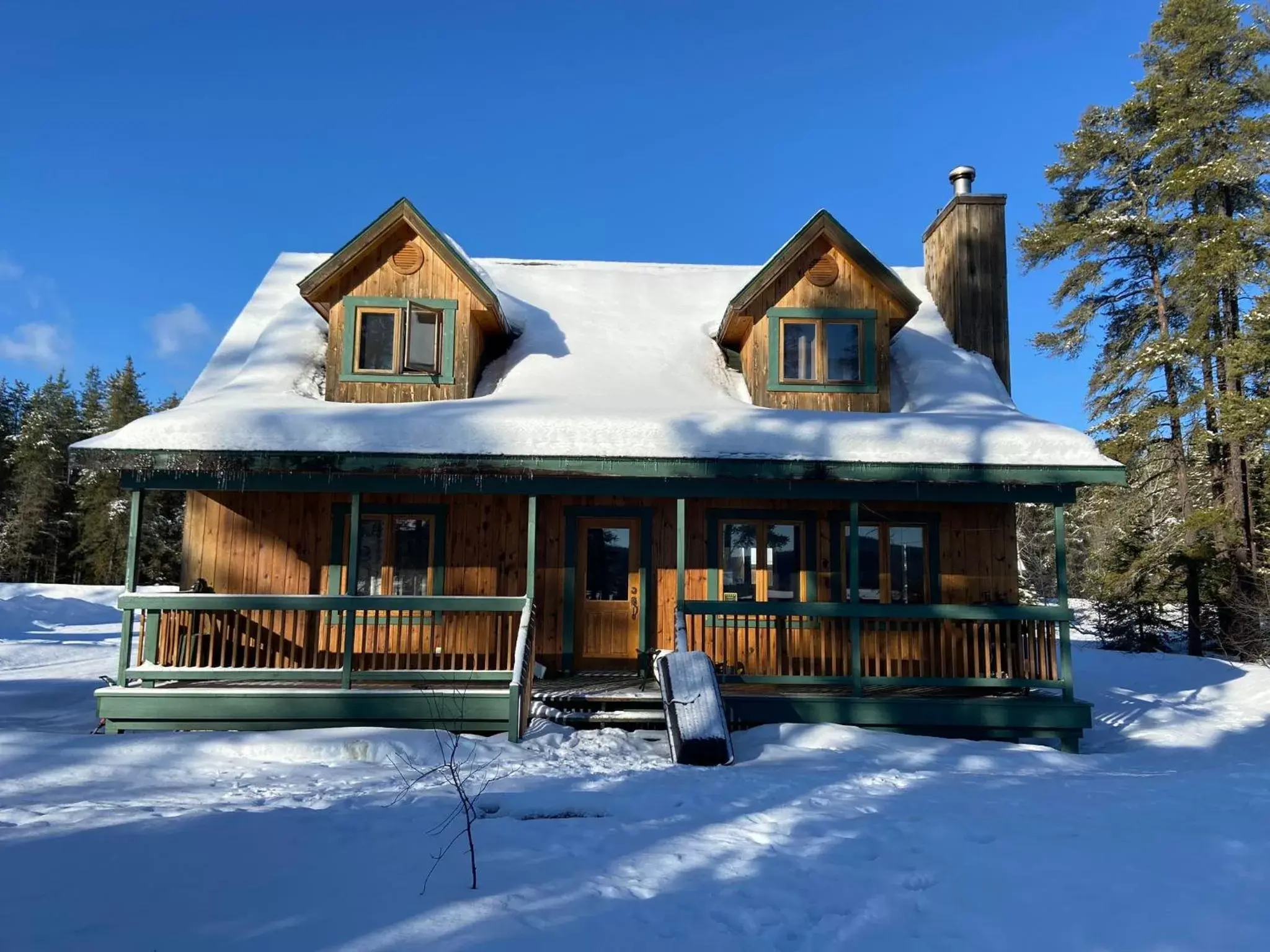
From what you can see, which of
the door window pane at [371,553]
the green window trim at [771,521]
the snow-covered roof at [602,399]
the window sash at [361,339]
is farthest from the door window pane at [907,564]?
the window sash at [361,339]

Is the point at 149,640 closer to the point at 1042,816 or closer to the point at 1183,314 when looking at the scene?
the point at 1042,816

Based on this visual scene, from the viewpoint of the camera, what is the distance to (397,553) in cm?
1175

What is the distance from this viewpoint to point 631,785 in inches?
261

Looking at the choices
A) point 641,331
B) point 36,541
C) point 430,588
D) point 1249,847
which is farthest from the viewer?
point 36,541

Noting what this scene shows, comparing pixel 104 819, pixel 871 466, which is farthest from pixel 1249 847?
pixel 104 819

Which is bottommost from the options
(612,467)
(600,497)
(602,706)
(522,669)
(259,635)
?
(602,706)

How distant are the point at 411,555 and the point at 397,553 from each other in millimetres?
189

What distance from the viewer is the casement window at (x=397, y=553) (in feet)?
38.3

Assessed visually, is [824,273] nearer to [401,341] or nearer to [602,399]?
[602,399]

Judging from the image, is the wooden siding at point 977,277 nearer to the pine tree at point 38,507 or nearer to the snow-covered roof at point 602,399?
the snow-covered roof at point 602,399

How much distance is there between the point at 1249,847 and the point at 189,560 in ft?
39.1

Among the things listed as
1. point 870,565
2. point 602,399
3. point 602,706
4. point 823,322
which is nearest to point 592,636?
point 602,706

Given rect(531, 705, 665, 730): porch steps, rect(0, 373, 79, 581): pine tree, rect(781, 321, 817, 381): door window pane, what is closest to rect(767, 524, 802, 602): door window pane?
rect(781, 321, 817, 381): door window pane

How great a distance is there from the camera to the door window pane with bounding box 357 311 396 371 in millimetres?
12102
